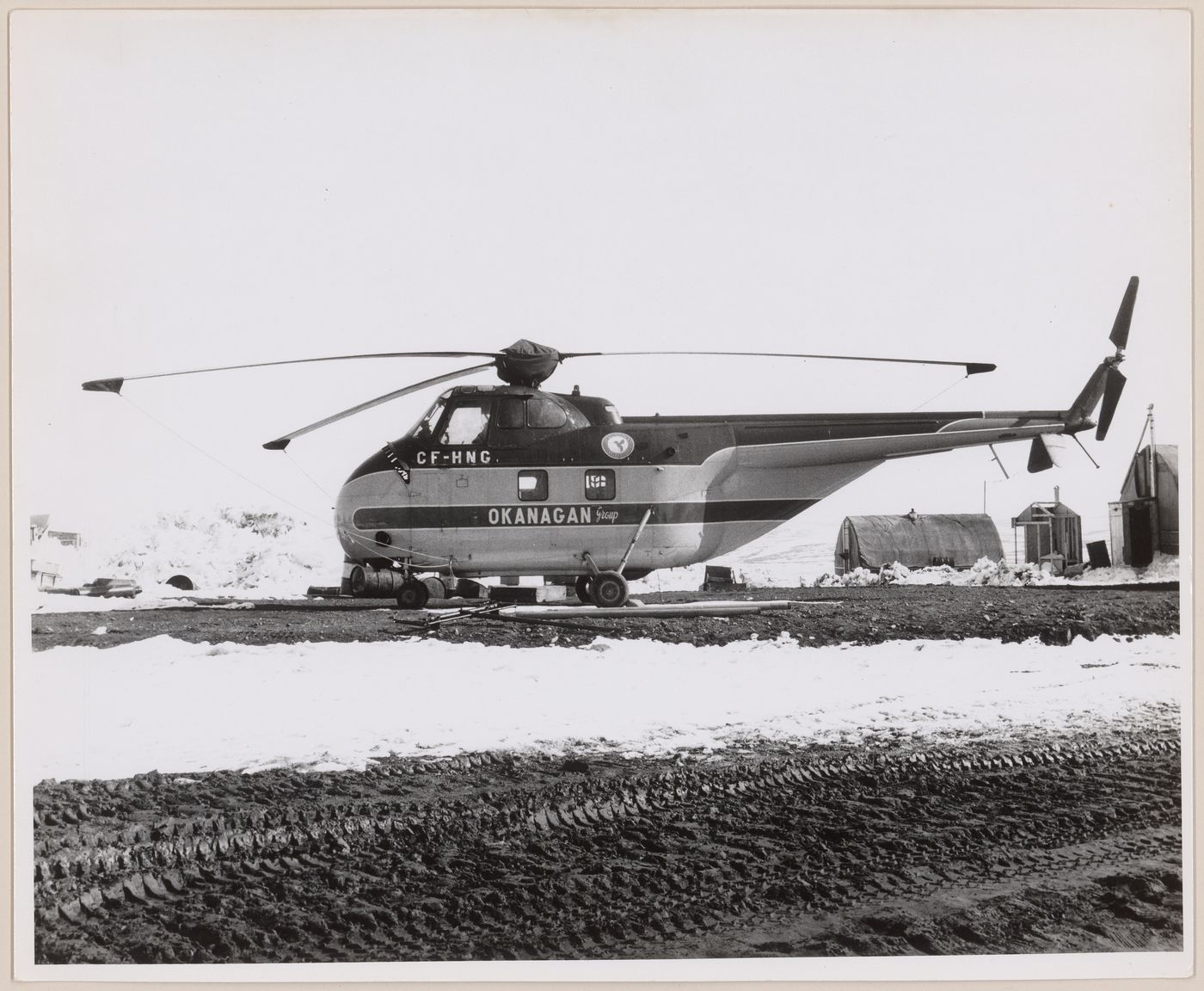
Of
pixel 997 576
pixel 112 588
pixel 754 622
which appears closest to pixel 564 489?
pixel 754 622

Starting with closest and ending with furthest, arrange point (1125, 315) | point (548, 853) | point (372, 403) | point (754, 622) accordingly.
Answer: point (548, 853) → point (1125, 315) → point (372, 403) → point (754, 622)

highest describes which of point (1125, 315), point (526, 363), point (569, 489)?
point (1125, 315)

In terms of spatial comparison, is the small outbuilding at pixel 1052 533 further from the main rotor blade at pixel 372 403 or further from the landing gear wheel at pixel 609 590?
the main rotor blade at pixel 372 403

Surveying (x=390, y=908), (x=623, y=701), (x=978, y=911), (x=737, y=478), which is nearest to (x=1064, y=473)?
(x=737, y=478)

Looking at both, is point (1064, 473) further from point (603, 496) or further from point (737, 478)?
point (603, 496)

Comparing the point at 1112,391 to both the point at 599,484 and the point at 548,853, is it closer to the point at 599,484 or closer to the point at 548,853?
the point at 599,484

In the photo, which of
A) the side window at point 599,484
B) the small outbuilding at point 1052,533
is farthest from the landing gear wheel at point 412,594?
the small outbuilding at point 1052,533

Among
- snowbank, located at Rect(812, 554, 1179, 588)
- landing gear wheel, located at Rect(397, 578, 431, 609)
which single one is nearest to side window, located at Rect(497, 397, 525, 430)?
landing gear wheel, located at Rect(397, 578, 431, 609)
